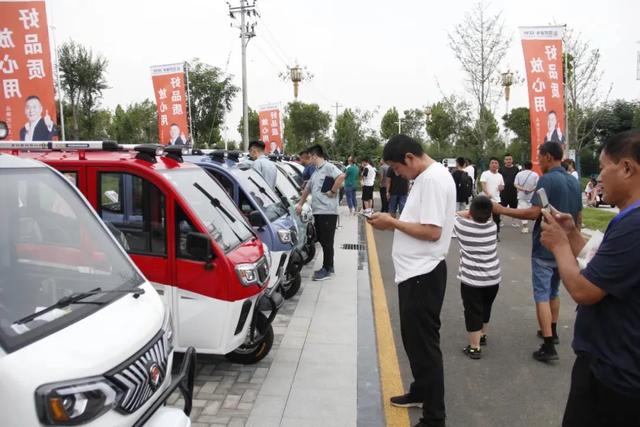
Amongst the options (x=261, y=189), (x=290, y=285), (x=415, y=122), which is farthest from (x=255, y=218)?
(x=415, y=122)

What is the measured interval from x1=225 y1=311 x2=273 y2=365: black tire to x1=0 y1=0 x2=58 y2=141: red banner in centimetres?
511

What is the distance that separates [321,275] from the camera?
7832mm

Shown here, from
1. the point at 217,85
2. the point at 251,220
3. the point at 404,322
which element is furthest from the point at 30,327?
the point at 217,85

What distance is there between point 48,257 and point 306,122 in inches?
1686

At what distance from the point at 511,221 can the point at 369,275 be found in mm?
8412

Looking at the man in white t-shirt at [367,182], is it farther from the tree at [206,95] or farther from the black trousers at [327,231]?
the tree at [206,95]

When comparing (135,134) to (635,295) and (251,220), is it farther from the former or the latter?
(635,295)

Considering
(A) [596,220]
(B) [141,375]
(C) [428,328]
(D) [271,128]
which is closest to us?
(B) [141,375]

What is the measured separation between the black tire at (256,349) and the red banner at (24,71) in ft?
16.8

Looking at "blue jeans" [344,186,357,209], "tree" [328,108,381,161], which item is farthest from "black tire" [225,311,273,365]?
"tree" [328,108,381,161]

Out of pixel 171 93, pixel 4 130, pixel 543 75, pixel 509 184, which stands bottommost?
pixel 509 184

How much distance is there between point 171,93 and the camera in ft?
54.9

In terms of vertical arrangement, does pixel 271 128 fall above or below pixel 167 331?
above

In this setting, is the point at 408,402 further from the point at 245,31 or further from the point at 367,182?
the point at 245,31
